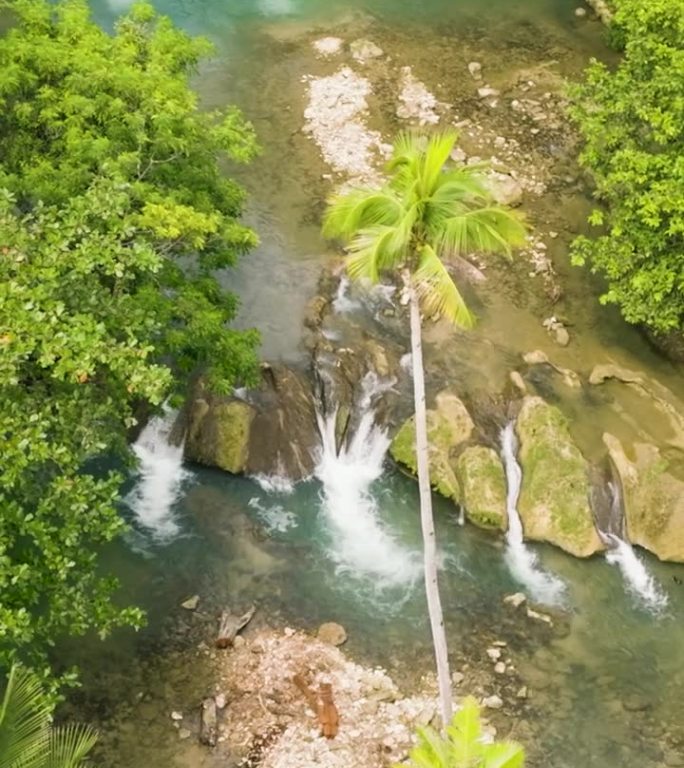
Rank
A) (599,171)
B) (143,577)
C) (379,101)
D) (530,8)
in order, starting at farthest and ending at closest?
(530,8) < (379,101) < (599,171) < (143,577)

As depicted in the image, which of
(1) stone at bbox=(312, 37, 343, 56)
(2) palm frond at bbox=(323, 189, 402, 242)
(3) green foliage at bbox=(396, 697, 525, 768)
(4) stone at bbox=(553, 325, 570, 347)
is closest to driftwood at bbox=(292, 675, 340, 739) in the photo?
(3) green foliage at bbox=(396, 697, 525, 768)

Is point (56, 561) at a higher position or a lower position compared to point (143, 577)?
higher

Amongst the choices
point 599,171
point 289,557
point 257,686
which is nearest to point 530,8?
point 599,171

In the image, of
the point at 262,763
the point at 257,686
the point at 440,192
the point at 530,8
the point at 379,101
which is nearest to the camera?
the point at 440,192

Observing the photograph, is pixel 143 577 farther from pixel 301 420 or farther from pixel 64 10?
pixel 64 10

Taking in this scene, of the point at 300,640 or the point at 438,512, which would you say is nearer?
the point at 300,640

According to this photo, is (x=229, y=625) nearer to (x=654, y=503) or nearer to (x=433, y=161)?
(x=654, y=503)
